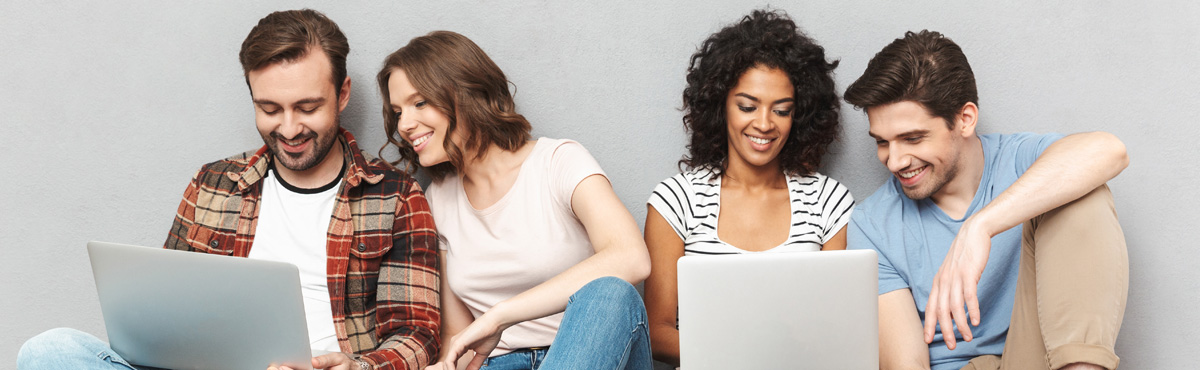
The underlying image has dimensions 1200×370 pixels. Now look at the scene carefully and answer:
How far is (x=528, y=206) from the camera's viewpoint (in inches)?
76.7

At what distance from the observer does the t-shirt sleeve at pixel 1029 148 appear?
1.88 meters

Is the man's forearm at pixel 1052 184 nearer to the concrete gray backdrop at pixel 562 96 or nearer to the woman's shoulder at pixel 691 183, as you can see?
the concrete gray backdrop at pixel 562 96

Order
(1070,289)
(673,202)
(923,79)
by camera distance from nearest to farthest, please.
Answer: (1070,289), (923,79), (673,202)

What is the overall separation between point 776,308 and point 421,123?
983 millimetres

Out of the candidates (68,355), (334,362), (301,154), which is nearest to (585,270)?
(334,362)

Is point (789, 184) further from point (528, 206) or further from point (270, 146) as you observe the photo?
point (270, 146)

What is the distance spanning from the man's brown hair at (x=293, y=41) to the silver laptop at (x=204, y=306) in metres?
0.61

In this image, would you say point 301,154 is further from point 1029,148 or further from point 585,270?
point 1029,148

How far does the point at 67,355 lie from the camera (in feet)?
5.21

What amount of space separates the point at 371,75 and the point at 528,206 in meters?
0.68

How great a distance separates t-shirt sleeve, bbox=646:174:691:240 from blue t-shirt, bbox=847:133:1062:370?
1.32 feet

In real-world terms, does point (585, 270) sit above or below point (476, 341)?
above

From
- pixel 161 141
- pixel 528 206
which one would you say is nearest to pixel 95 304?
pixel 161 141

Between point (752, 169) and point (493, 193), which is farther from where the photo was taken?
point (752, 169)
